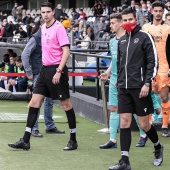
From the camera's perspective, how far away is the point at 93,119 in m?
12.2

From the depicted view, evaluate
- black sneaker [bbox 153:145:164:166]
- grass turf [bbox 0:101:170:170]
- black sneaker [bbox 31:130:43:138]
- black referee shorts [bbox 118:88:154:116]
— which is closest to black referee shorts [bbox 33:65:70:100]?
grass turf [bbox 0:101:170:170]

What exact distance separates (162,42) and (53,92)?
6.16 feet

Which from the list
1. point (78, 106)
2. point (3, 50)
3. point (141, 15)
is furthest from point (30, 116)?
point (141, 15)

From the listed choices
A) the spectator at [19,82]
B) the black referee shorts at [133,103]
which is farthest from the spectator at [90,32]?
the black referee shorts at [133,103]

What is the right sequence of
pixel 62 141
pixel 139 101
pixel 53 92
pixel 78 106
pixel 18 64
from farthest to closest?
pixel 18 64, pixel 78 106, pixel 62 141, pixel 53 92, pixel 139 101

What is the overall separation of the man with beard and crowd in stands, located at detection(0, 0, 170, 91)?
6.82 meters

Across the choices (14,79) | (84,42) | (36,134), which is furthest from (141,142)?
(84,42)

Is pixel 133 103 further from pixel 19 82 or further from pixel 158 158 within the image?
pixel 19 82

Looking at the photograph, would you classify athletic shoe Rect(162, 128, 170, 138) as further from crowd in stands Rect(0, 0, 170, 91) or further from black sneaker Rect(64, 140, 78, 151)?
crowd in stands Rect(0, 0, 170, 91)

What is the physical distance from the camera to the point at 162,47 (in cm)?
997

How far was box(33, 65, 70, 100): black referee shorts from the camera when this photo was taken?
9.00 metres

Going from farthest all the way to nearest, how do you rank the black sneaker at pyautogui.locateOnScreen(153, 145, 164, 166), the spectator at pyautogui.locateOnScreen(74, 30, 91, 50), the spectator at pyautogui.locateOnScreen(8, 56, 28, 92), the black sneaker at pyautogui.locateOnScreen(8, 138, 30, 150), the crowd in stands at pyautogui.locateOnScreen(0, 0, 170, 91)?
the spectator at pyautogui.locateOnScreen(74, 30, 91, 50) < the crowd in stands at pyautogui.locateOnScreen(0, 0, 170, 91) < the spectator at pyautogui.locateOnScreen(8, 56, 28, 92) < the black sneaker at pyautogui.locateOnScreen(8, 138, 30, 150) < the black sneaker at pyautogui.locateOnScreen(153, 145, 164, 166)

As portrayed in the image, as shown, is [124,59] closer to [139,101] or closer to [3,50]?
[139,101]

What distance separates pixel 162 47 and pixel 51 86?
187cm
